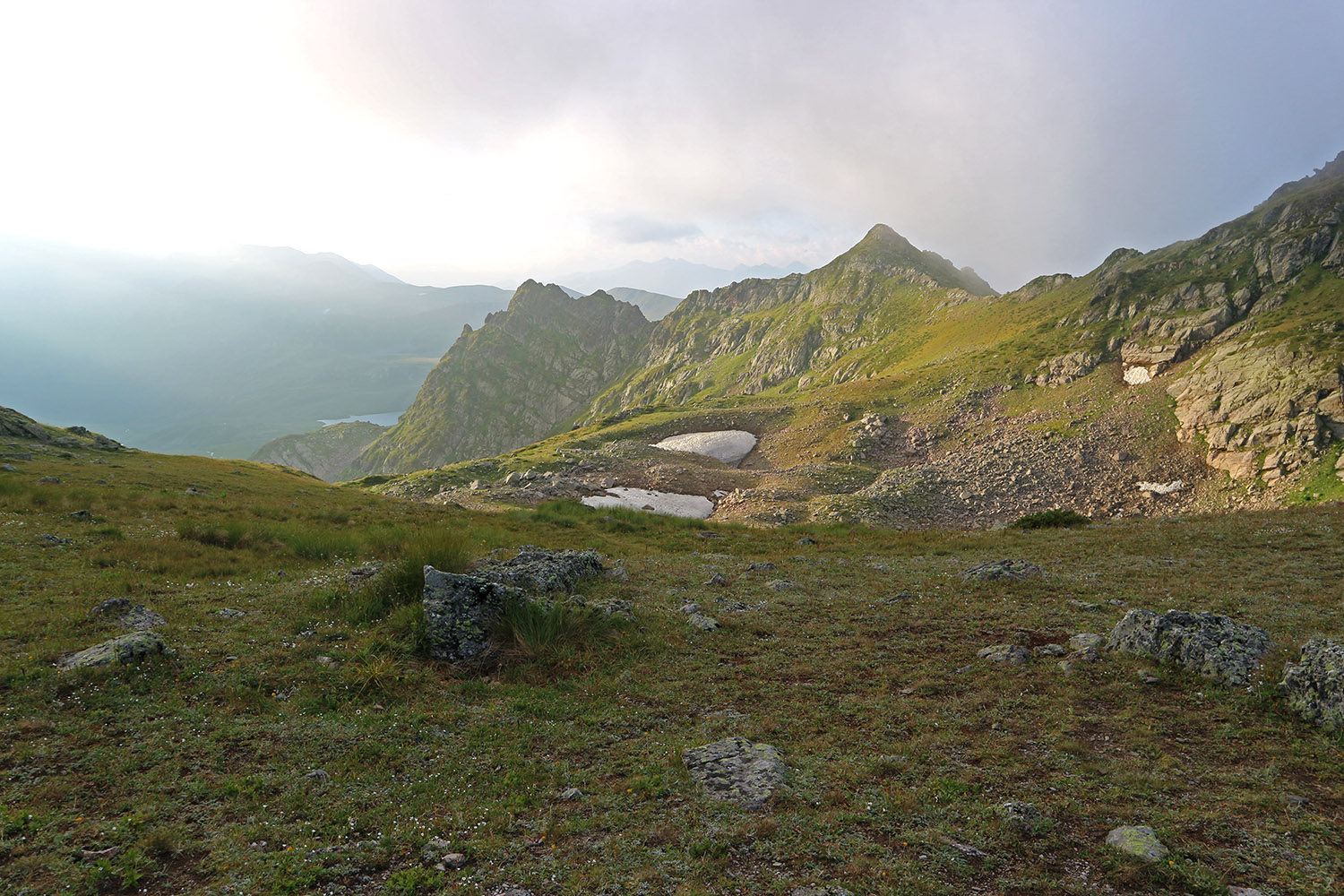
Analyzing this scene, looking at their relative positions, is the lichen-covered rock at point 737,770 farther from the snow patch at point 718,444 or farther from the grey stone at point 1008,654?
the snow patch at point 718,444

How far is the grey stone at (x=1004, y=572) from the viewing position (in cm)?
1662

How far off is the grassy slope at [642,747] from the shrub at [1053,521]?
39.2 feet

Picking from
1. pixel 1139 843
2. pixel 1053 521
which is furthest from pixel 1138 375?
pixel 1139 843

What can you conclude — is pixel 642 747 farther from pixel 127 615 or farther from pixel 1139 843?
pixel 127 615

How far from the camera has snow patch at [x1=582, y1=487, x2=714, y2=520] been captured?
47594mm

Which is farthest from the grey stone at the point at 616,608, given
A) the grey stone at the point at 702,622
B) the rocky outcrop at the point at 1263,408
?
the rocky outcrop at the point at 1263,408

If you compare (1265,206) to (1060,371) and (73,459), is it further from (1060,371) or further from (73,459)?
(73,459)

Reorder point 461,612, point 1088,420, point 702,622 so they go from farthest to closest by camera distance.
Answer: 1. point 1088,420
2. point 702,622
3. point 461,612

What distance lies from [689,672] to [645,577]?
7.10 meters

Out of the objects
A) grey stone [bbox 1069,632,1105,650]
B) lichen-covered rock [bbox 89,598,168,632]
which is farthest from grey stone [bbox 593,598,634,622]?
grey stone [bbox 1069,632,1105,650]

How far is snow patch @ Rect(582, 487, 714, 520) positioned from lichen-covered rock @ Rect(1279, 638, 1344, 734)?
3850cm

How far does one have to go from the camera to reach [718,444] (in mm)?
73562

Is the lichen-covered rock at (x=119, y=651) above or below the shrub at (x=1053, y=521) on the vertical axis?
below

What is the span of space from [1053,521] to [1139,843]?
2695 centimetres
